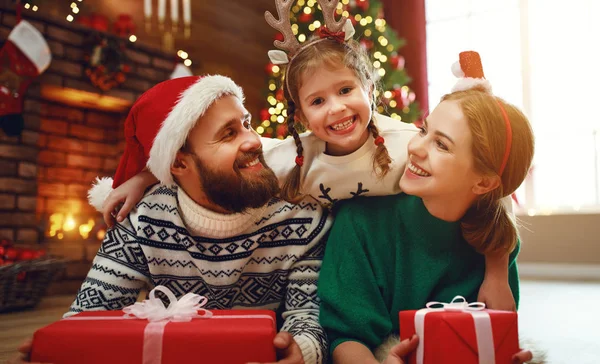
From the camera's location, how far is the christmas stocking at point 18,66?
10.3 feet

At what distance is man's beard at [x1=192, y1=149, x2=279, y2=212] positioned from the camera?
4.50ft

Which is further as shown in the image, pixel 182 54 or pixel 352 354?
pixel 182 54

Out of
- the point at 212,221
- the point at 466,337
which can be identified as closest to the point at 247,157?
the point at 212,221

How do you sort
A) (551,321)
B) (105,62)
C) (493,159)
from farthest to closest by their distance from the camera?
(105,62) → (551,321) → (493,159)

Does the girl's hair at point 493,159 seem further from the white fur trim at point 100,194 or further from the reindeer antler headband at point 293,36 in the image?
the white fur trim at point 100,194

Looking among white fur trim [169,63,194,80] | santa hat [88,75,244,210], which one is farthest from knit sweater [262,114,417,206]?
white fur trim [169,63,194,80]

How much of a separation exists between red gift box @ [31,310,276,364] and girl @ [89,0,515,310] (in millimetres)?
457

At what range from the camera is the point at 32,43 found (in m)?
3.19

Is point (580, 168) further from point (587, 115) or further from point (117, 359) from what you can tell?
point (117, 359)

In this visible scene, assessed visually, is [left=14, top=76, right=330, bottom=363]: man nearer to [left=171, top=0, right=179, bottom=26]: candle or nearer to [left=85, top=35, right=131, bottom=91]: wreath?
[left=85, top=35, right=131, bottom=91]: wreath

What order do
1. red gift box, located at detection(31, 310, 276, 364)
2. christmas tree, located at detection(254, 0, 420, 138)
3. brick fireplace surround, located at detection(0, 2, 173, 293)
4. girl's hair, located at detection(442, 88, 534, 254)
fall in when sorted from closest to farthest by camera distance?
red gift box, located at detection(31, 310, 276, 364)
girl's hair, located at detection(442, 88, 534, 254)
brick fireplace surround, located at detection(0, 2, 173, 293)
christmas tree, located at detection(254, 0, 420, 138)

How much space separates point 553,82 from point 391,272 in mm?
4088

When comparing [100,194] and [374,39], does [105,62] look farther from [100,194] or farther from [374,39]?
[100,194]

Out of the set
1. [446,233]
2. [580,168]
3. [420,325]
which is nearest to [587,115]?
[580,168]
